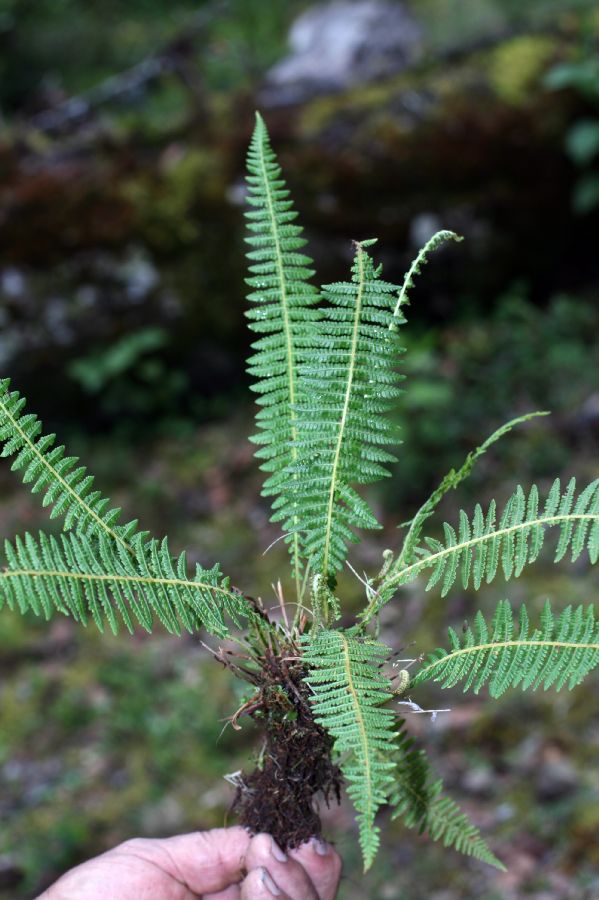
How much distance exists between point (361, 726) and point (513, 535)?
413 millimetres

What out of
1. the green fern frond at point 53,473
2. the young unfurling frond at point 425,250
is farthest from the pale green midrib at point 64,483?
the young unfurling frond at point 425,250

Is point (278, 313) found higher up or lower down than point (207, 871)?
higher up

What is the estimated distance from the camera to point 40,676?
4.25 m

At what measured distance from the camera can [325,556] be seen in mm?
1593

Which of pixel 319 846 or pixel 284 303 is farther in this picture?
pixel 319 846

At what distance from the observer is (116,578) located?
4.75 feet

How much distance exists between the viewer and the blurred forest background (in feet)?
13.4

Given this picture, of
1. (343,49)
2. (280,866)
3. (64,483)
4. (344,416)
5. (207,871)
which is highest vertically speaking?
(343,49)

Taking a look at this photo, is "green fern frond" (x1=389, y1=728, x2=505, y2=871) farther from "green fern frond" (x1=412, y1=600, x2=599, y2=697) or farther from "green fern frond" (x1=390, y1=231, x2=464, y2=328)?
"green fern frond" (x1=390, y1=231, x2=464, y2=328)

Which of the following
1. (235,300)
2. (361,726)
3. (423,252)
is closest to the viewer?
(361,726)

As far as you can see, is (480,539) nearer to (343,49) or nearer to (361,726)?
(361,726)

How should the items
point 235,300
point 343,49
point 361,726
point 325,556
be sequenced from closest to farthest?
point 361,726 → point 325,556 → point 235,300 → point 343,49

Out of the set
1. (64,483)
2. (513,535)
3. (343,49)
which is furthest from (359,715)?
(343,49)

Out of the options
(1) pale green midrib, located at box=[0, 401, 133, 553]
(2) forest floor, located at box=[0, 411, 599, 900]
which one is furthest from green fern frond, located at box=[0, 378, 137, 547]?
(2) forest floor, located at box=[0, 411, 599, 900]
